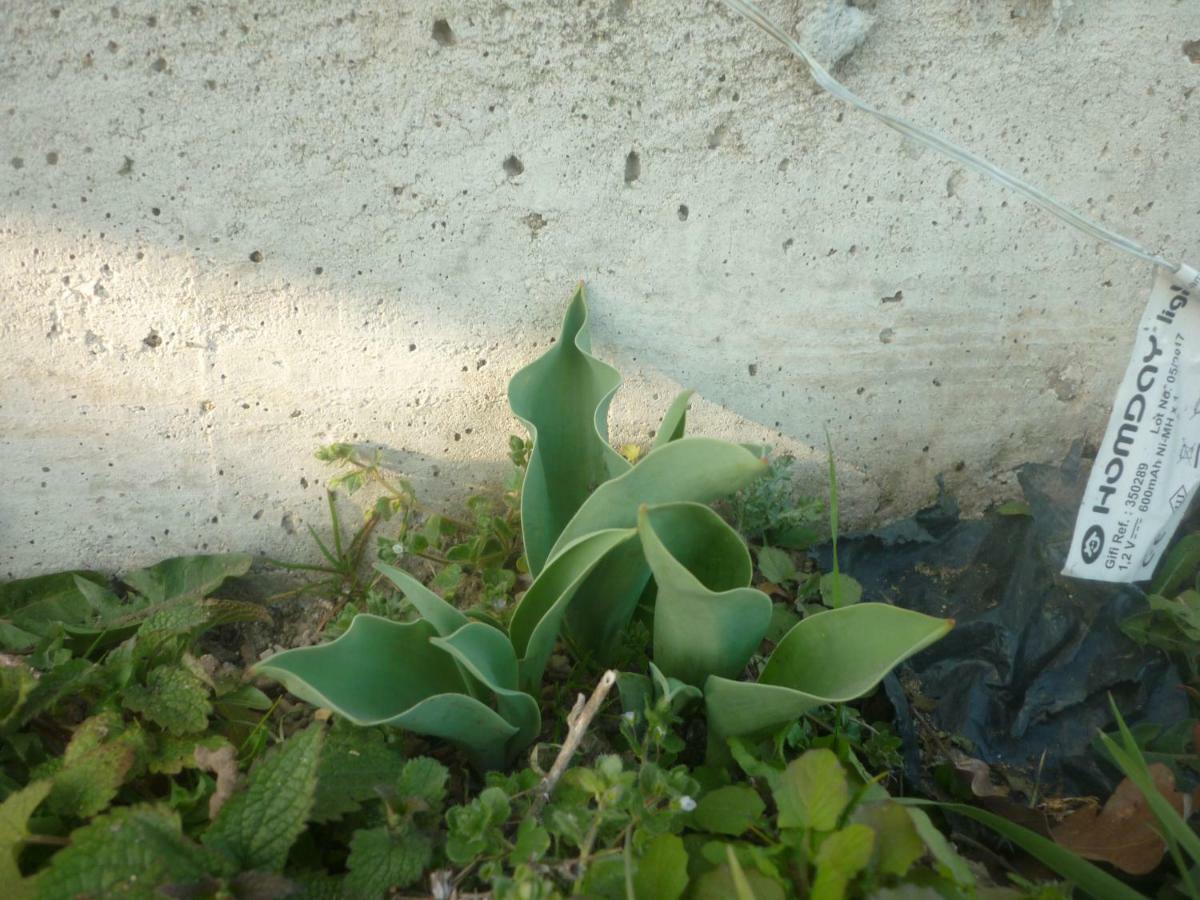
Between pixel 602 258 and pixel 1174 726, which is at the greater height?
pixel 602 258

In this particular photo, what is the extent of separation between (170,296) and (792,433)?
3.19 feet

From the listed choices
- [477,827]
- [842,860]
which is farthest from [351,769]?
[842,860]

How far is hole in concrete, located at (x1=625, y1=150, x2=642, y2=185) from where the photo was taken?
1242 mm

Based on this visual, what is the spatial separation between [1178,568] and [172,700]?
1.42m

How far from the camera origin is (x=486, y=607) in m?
1.25

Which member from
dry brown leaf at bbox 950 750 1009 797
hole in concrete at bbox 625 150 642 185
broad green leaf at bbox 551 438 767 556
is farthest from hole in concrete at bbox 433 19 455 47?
dry brown leaf at bbox 950 750 1009 797

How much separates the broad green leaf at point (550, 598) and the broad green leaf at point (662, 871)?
0.88 ft

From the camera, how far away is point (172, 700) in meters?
1.07

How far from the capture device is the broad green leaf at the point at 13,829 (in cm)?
85

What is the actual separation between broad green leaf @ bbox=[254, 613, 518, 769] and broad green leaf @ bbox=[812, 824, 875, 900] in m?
0.36

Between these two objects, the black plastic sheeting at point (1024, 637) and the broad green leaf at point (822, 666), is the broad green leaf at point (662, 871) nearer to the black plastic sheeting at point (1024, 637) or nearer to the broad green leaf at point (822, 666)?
the broad green leaf at point (822, 666)

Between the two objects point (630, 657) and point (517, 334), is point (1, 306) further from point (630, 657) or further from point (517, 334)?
point (630, 657)

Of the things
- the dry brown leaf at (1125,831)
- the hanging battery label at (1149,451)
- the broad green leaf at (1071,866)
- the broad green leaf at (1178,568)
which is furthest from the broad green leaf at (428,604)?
the broad green leaf at (1178,568)

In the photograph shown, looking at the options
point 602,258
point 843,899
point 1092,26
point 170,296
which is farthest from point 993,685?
point 170,296
